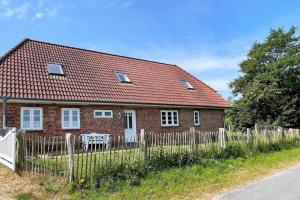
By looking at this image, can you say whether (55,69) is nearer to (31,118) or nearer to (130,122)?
(31,118)

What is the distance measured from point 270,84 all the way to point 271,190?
22.1m

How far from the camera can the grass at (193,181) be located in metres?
8.02

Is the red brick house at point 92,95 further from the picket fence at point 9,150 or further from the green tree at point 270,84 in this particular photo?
the picket fence at point 9,150

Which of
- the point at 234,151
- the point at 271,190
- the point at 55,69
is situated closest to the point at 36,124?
the point at 55,69

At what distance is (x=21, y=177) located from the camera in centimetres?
910

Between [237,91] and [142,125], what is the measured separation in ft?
49.4

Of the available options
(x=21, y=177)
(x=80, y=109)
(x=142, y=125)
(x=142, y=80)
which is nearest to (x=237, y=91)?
(x=142, y=80)

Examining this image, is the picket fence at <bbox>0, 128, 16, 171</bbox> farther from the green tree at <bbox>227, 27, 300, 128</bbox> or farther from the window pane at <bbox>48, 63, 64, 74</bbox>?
the green tree at <bbox>227, 27, 300, 128</bbox>

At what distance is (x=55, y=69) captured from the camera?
768 inches

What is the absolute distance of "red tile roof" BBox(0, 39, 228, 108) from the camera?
1714 cm

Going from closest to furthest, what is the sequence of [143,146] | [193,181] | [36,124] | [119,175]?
[119,175], [193,181], [143,146], [36,124]

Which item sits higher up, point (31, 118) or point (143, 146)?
point (31, 118)

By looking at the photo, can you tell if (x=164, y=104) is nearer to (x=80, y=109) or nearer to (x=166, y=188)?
(x=80, y=109)

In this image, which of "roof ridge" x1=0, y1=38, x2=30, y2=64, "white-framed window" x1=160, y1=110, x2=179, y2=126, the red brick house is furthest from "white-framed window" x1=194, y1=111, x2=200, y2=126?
"roof ridge" x1=0, y1=38, x2=30, y2=64
